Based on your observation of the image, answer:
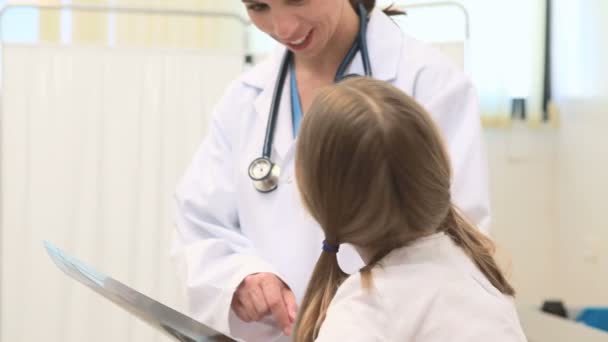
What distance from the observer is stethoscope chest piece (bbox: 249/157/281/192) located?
1.24 meters

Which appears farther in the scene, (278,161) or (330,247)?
(278,161)

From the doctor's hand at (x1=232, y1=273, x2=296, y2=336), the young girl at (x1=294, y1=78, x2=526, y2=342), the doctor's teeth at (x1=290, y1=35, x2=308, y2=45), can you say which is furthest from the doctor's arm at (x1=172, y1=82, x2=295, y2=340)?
the young girl at (x1=294, y1=78, x2=526, y2=342)

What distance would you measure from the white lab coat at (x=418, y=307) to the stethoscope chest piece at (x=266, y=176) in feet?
1.54

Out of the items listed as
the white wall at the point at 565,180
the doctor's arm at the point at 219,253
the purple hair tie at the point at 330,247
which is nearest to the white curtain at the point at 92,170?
the doctor's arm at the point at 219,253

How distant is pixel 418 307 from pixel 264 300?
402mm

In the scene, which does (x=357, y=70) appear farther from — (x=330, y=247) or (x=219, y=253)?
(x=330, y=247)

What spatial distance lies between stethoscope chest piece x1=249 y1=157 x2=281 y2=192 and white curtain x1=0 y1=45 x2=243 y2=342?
1.14 meters

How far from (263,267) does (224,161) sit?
0.87 ft

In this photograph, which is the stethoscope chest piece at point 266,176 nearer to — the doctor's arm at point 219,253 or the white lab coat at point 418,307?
the doctor's arm at point 219,253

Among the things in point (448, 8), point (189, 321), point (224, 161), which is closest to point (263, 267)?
point (224, 161)

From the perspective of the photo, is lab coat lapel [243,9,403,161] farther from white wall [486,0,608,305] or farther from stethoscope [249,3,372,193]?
white wall [486,0,608,305]

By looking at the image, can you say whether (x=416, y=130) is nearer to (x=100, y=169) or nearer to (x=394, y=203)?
(x=394, y=203)

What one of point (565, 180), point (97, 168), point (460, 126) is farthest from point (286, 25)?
point (565, 180)

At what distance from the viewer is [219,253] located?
4.11ft
